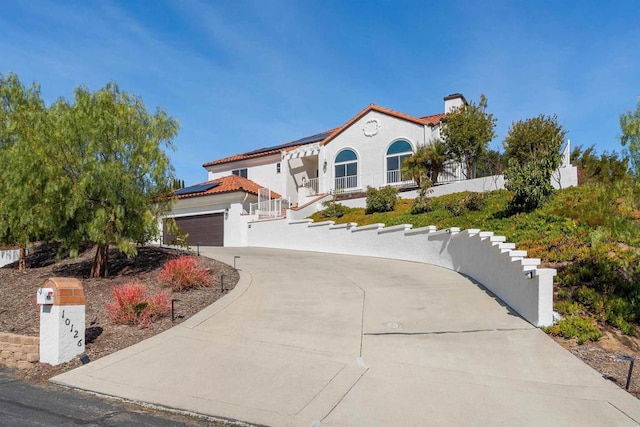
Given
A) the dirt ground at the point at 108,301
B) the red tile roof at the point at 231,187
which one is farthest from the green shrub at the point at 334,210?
the dirt ground at the point at 108,301

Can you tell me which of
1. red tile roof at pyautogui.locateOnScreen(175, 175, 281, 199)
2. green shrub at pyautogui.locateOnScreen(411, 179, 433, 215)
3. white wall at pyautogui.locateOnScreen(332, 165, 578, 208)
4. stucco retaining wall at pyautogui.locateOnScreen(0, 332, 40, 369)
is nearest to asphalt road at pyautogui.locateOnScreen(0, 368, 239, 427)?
stucco retaining wall at pyautogui.locateOnScreen(0, 332, 40, 369)

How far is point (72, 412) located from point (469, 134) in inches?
754

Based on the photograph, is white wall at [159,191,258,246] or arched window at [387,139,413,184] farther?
arched window at [387,139,413,184]

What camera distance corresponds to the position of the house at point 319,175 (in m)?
23.6

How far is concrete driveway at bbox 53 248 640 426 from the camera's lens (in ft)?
16.4

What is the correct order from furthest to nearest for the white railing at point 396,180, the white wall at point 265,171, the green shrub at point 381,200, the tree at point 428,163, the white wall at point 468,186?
the white wall at point 265,171
the white railing at point 396,180
the tree at point 428,163
the green shrub at point 381,200
the white wall at point 468,186

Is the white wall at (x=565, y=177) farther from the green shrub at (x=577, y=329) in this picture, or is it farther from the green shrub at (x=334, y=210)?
the green shrub at (x=577, y=329)

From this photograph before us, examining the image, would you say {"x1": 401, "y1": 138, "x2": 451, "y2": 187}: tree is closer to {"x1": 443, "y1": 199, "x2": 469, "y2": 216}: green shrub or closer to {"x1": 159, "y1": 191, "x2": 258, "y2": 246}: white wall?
{"x1": 443, "y1": 199, "x2": 469, "y2": 216}: green shrub

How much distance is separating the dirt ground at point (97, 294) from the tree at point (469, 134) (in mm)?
12852

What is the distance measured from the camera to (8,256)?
681 inches

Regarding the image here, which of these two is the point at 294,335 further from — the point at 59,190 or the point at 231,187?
the point at 231,187

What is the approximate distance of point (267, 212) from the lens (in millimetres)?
23109

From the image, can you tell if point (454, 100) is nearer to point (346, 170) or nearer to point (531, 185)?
point (346, 170)

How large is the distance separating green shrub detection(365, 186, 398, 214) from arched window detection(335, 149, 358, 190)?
4.74 m
